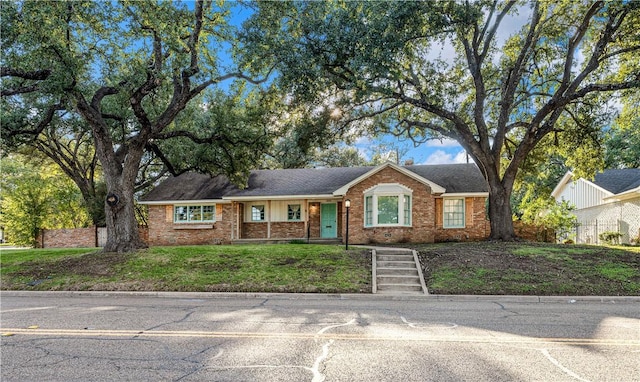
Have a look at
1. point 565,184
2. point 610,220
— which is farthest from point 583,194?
point 610,220

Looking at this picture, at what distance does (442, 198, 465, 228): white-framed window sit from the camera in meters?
21.0

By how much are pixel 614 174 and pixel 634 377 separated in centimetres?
2747

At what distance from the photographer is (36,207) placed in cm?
2656

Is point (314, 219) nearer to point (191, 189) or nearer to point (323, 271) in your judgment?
point (191, 189)

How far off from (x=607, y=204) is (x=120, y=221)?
27.1 metres

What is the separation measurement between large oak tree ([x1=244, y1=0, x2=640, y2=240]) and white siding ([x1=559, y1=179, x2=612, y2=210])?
7.60m

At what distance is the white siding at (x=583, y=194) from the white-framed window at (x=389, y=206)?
530 inches

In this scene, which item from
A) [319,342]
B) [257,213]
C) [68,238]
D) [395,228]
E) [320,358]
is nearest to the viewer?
[320,358]

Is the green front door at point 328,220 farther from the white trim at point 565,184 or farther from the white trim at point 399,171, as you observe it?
the white trim at point 565,184

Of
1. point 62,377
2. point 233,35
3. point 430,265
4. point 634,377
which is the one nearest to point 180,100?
point 233,35

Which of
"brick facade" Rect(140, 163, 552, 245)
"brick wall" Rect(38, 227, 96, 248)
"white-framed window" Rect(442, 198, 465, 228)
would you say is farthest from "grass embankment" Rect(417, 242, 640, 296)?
"brick wall" Rect(38, 227, 96, 248)

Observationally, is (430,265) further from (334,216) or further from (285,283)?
(334,216)

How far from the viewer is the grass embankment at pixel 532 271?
10.9m

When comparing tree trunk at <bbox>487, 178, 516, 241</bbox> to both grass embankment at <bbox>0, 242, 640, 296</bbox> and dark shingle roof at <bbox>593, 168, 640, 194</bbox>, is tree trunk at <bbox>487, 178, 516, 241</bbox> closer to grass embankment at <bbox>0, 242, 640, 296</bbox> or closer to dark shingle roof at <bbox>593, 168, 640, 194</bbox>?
grass embankment at <bbox>0, 242, 640, 296</bbox>
